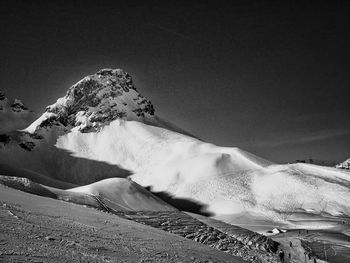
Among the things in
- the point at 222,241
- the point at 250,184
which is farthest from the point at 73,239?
the point at 250,184

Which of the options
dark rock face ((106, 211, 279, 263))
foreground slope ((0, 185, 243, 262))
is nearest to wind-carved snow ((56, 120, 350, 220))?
dark rock face ((106, 211, 279, 263))

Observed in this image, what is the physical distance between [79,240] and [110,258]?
2.49 meters

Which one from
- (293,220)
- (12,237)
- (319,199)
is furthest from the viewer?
(319,199)

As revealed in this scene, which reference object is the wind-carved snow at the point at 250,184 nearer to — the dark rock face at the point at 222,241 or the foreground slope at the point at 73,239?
the dark rock face at the point at 222,241

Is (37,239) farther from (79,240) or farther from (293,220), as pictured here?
(293,220)

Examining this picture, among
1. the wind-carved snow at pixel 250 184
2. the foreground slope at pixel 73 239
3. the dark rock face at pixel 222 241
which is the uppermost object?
the wind-carved snow at pixel 250 184

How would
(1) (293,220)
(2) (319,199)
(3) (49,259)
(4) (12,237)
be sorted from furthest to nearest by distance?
(2) (319,199), (1) (293,220), (4) (12,237), (3) (49,259)

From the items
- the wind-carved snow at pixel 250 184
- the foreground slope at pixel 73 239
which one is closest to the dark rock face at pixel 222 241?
the foreground slope at pixel 73 239

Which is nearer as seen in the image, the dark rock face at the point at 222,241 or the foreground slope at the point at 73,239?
the foreground slope at the point at 73,239

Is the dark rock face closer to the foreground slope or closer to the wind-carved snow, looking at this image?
the foreground slope

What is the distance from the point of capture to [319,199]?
14488 cm

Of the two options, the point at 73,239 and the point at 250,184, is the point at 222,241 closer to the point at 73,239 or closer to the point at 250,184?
the point at 73,239

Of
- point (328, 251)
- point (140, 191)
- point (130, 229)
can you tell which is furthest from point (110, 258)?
point (140, 191)

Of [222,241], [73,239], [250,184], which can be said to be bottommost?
[73,239]
